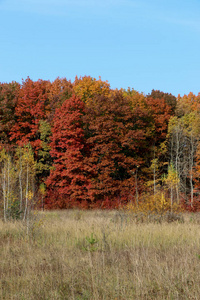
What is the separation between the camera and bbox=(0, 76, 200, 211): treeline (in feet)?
96.4

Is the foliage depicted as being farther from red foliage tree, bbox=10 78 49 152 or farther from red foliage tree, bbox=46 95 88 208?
red foliage tree, bbox=10 78 49 152

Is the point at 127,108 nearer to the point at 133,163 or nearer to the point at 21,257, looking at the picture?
the point at 133,163

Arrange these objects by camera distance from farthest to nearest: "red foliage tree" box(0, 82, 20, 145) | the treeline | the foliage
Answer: "red foliage tree" box(0, 82, 20, 145) < the treeline < the foliage

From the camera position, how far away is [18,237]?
8.62m

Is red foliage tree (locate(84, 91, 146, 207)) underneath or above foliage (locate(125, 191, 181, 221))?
above

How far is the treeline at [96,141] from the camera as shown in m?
29.4

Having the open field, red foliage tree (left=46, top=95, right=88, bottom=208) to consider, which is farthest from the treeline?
the open field

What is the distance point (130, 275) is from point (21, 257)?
2471mm

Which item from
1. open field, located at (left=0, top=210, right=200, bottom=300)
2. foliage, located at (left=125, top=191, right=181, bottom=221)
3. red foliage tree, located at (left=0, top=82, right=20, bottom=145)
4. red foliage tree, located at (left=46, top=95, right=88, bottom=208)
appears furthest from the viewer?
red foliage tree, located at (left=0, top=82, right=20, bottom=145)

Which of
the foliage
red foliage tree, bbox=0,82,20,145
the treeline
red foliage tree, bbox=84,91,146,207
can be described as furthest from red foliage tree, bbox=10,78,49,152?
the foliage

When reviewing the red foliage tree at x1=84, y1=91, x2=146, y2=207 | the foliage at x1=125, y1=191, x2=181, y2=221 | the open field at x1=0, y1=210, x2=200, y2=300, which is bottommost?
the open field at x1=0, y1=210, x2=200, y2=300

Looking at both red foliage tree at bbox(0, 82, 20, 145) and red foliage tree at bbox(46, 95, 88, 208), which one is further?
red foliage tree at bbox(0, 82, 20, 145)

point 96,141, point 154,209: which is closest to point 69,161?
point 96,141

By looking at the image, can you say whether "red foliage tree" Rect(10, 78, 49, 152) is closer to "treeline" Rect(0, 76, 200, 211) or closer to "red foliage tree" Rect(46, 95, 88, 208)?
"treeline" Rect(0, 76, 200, 211)
